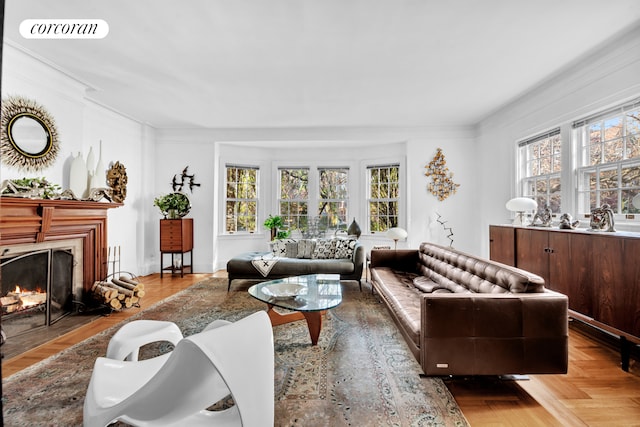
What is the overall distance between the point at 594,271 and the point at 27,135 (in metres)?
5.48

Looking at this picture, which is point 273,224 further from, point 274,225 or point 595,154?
point 595,154

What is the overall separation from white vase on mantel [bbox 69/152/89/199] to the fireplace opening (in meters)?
0.71

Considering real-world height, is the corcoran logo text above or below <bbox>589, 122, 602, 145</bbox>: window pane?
above

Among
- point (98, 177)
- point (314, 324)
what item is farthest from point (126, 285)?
point (314, 324)

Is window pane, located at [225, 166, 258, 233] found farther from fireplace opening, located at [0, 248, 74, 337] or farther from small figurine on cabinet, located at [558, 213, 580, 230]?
small figurine on cabinet, located at [558, 213, 580, 230]

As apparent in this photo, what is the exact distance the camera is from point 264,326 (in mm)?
1366

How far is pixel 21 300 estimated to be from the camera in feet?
10.5

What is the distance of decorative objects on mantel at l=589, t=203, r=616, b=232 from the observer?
2801 millimetres

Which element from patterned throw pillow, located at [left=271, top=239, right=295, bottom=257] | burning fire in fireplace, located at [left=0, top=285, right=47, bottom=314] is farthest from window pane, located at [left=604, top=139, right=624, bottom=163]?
burning fire in fireplace, located at [left=0, top=285, right=47, bottom=314]

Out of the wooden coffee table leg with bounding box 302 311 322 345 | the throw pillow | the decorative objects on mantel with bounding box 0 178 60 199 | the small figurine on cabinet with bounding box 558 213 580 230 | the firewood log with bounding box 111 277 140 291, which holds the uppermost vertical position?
the decorative objects on mantel with bounding box 0 178 60 199

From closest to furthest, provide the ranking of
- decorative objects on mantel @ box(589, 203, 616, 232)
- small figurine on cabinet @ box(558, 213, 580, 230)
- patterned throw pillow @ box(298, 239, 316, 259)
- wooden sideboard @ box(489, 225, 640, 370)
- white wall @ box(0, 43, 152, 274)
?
wooden sideboard @ box(489, 225, 640, 370), decorative objects on mantel @ box(589, 203, 616, 232), small figurine on cabinet @ box(558, 213, 580, 230), white wall @ box(0, 43, 152, 274), patterned throw pillow @ box(298, 239, 316, 259)

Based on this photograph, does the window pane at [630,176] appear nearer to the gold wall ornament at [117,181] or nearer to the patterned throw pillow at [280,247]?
the patterned throw pillow at [280,247]

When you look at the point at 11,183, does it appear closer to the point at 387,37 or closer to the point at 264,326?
the point at 264,326

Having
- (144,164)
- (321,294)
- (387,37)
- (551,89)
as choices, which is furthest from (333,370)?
(144,164)
